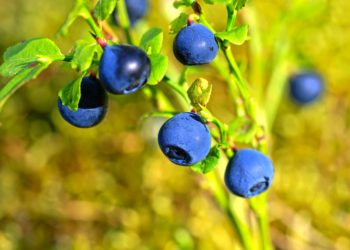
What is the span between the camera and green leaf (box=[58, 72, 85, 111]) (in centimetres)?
88

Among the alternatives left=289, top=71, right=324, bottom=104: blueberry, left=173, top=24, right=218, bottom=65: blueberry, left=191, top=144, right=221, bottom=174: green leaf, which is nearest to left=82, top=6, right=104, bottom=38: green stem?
left=173, top=24, right=218, bottom=65: blueberry

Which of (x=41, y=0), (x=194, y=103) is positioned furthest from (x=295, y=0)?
(x=41, y=0)

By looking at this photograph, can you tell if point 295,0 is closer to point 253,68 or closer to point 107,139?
point 253,68

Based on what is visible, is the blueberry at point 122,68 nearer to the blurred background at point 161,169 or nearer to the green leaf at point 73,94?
the green leaf at point 73,94

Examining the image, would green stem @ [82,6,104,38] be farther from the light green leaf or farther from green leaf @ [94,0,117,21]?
the light green leaf

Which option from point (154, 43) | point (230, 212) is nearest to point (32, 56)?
point (154, 43)

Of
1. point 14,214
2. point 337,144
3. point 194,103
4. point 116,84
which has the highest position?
point 116,84

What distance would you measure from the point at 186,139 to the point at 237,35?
0.59 feet

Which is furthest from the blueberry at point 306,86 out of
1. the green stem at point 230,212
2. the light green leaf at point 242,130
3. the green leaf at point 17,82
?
the green leaf at point 17,82

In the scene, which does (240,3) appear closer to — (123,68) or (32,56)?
(123,68)

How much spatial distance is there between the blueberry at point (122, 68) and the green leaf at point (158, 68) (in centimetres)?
5

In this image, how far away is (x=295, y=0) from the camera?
175 cm

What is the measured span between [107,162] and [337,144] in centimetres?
90

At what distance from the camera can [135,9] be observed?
59.1 inches
